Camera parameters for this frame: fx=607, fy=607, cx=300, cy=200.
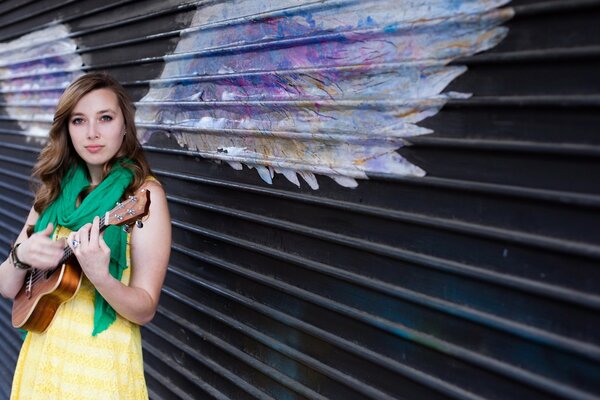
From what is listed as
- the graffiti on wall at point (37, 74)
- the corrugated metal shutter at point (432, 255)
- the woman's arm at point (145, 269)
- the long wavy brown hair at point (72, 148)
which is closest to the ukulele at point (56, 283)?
the woman's arm at point (145, 269)

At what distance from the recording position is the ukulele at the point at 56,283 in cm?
216

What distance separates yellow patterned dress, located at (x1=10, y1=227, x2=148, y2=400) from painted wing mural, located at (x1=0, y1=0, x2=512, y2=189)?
86 cm

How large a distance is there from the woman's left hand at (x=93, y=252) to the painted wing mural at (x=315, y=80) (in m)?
0.80

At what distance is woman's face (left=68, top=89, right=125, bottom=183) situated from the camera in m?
2.53

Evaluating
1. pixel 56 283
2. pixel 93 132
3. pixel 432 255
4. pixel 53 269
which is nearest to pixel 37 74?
pixel 93 132

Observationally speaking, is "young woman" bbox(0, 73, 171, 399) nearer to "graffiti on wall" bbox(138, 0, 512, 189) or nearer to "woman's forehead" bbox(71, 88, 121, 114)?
"woman's forehead" bbox(71, 88, 121, 114)

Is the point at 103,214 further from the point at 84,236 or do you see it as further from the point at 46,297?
the point at 46,297

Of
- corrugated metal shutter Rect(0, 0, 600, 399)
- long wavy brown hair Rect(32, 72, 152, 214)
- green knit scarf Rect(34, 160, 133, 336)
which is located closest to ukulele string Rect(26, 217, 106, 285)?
green knit scarf Rect(34, 160, 133, 336)

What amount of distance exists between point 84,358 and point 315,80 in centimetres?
143

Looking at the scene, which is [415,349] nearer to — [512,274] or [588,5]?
[512,274]

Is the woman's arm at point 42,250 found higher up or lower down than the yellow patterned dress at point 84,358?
higher up

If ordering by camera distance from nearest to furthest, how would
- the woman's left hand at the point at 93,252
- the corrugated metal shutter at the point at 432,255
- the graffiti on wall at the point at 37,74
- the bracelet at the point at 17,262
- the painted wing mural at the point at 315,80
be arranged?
1. the corrugated metal shutter at the point at 432,255
2. the painted wing mural at the point at 315,80
3. the woman's left hand at the point at 93,252
4. the bracelet at the point at 17,262
5. the graffiti on wall at the point at 37,74

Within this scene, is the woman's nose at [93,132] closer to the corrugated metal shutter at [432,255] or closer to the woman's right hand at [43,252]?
the woman's right hand at [43,252]

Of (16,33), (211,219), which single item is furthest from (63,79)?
(211,219)
